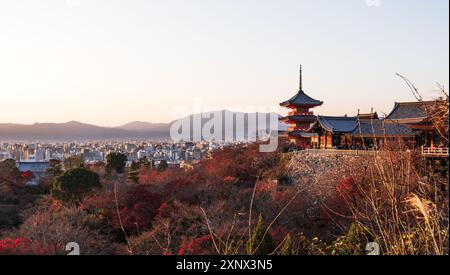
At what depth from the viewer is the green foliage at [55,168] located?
21547 mm

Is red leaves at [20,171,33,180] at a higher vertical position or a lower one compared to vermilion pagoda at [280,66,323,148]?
lower

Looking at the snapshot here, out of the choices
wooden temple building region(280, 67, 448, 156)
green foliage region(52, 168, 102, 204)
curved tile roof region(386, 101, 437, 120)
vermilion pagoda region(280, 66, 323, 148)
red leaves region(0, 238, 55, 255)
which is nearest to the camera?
red leaves region(0, 238, 55, 255)

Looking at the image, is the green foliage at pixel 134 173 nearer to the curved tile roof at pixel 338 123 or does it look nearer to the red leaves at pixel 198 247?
the curved tile roof at pixel 338 123

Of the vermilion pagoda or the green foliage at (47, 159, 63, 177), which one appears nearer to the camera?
the green foliage at (47, 159, 63, 177)

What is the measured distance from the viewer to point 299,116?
22.5 meters

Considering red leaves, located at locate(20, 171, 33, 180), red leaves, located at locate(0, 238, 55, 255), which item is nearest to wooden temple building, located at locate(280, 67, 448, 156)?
red leaves, located at locate(0, 238, 55, 255)

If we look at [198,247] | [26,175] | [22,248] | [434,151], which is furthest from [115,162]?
[434,151]

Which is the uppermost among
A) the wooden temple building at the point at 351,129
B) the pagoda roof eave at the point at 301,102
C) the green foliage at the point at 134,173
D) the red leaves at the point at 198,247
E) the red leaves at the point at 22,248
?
the pagoda roof eave at the point at 301,102

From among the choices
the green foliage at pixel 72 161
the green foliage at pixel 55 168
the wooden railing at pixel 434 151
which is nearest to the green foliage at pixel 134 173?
the green foliage at pixel 55 168

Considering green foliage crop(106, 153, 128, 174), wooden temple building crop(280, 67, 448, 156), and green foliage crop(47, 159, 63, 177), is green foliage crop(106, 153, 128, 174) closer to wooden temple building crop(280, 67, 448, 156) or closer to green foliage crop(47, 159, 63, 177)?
green foliage crop(47, 159, 63, 177)

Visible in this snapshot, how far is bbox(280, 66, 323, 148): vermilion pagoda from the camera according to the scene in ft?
72.4

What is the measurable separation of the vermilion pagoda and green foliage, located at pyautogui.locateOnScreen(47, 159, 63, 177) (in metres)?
11.9

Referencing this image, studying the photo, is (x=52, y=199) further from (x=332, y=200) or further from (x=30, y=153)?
(x=30, y=153)
